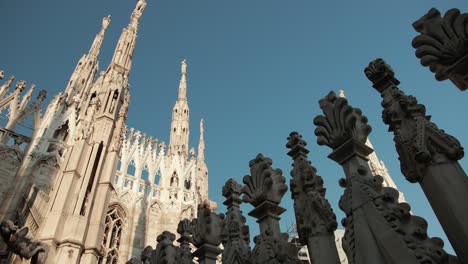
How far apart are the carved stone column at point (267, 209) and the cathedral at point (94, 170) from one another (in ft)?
28.8

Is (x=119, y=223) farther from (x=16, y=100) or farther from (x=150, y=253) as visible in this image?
(x=150, y=253)

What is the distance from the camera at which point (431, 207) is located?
2.88 metres

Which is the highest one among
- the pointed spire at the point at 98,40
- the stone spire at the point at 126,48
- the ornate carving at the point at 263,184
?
the pointed spire at the point at 98,40

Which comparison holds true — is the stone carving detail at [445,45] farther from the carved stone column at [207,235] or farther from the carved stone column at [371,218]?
the carved stone column at [207,235]

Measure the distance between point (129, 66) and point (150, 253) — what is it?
15.3 metres

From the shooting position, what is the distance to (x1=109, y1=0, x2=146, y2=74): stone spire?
1942 cm

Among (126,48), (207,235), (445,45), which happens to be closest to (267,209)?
(207,235)

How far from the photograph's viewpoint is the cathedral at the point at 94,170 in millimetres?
12641

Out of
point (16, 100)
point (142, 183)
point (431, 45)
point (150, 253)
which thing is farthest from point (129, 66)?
point (431, 45)

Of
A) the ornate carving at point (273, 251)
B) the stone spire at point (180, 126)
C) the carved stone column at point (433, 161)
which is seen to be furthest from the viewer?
the stone spire at point (180, 126)

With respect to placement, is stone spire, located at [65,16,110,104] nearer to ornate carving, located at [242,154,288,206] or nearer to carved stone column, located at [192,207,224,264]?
carved stone column, located at [192,207,224,264]

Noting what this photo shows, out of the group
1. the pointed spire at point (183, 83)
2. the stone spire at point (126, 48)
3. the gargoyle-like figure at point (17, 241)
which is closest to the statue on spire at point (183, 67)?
the pointed spire at point (183, 83)

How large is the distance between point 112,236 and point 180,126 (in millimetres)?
11561

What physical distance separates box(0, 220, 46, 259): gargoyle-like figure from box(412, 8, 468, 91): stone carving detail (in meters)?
10.1
